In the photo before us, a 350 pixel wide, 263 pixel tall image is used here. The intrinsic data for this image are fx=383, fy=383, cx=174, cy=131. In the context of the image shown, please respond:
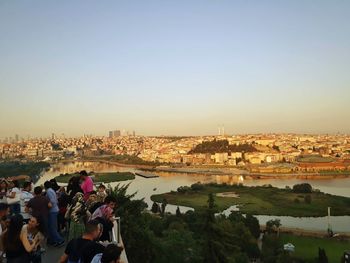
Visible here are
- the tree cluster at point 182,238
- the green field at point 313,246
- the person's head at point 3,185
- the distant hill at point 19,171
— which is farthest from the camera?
the distant hill at point 19,171

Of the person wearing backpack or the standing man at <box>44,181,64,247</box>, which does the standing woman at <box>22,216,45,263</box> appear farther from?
the standing man at <box>44,181,64,247</box>

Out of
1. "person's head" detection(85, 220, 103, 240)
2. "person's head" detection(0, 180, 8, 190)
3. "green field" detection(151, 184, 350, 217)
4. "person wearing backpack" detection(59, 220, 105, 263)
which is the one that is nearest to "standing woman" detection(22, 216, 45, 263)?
"person wearing backpack" detection(59, 220, 105, 263)

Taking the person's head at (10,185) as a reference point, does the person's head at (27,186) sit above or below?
above

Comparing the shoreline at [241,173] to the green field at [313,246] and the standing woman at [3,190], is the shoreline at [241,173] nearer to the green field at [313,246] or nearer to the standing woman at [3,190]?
the green field at [313,246]

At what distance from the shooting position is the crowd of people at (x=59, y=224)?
1879 mm

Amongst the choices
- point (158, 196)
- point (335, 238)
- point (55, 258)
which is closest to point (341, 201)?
point (335, 238)

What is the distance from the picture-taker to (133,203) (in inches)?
203

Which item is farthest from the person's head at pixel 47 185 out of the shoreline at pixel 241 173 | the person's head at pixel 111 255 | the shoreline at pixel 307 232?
the shoreline at pixel 241 173

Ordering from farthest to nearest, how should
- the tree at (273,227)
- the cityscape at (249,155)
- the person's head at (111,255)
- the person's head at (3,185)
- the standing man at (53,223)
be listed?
the cityscape at (249,155) < the tree at (273,227) < the person's head at (3,185) < the standing man at (53,223) < the person's head at (111,255)

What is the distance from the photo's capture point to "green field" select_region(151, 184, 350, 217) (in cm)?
2155

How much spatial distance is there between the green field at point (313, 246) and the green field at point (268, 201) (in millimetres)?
5361

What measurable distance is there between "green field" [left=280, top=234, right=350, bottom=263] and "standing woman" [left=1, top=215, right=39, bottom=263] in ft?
38.2

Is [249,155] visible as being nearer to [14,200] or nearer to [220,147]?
[220,147]

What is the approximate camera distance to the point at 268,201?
972 inches
